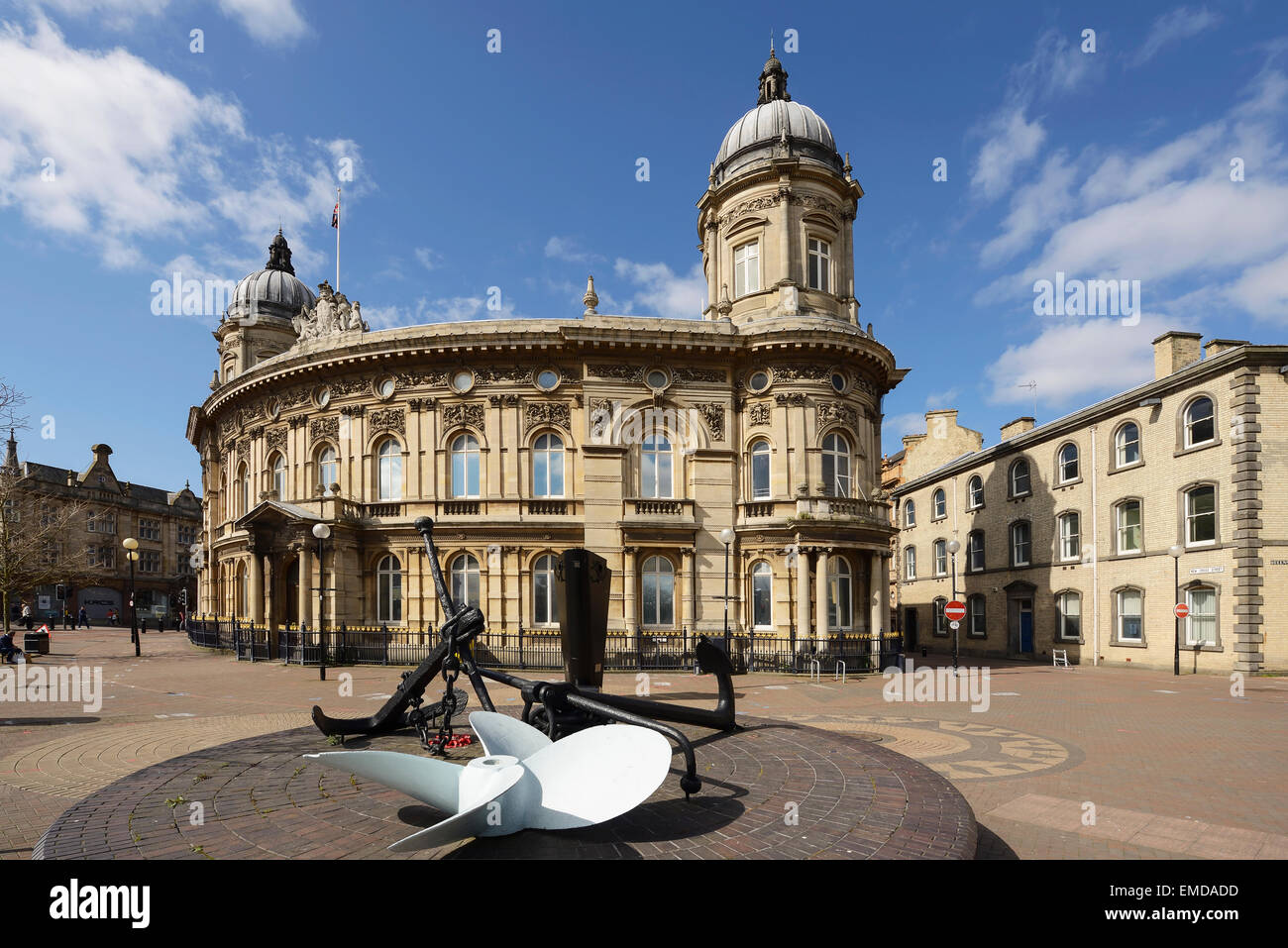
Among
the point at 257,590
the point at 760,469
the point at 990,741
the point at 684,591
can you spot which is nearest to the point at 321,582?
the point at 257,590

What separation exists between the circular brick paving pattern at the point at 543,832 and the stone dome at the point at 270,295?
4038cm

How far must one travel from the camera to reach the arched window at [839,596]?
982 inches

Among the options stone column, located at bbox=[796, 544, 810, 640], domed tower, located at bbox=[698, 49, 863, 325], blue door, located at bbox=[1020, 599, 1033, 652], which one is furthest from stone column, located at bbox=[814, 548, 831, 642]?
blue door, located at bbox=[1020, 599, 1033, 652]

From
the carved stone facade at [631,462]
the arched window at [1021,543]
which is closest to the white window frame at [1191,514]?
the arched window at [1021,543]

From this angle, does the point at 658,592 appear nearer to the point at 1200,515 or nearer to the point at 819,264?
the point at 819,264

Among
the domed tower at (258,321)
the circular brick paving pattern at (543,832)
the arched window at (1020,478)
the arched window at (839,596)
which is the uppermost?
the domed tower at (258,321)

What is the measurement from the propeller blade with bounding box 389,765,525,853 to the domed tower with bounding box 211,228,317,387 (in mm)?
42404

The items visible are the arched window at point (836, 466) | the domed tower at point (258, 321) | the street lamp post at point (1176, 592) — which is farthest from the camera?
the domed tower at point (258, 321)

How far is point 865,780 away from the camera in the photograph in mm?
6223

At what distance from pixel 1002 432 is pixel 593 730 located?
1539 inches

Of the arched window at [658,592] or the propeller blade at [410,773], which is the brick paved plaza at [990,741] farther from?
the arched window at [658,592]

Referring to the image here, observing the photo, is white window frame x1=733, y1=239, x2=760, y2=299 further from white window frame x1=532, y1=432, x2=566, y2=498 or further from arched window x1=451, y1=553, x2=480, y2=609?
arched window x1=451, y1=553, x2=480, y2=609
